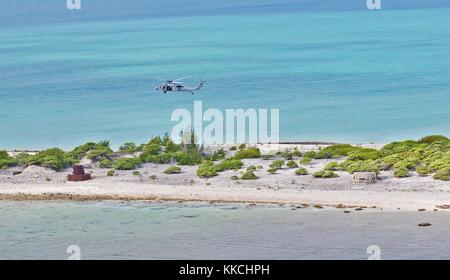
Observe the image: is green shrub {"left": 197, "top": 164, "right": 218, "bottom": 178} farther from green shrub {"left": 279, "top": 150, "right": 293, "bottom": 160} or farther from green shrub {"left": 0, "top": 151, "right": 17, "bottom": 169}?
green shrub {"left": 0, "top": 151, "right": 17, "bottom": 169}

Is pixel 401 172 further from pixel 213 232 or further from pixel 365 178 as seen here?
pixel 213 232

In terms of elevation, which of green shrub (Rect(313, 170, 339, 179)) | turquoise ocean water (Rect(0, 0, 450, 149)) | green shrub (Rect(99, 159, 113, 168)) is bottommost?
green shrub (Rect(313, 170, 339, 179))

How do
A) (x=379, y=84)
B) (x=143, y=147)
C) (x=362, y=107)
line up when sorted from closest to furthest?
(x=143, y=147), (x=362, y=107), (x=379, y=84)

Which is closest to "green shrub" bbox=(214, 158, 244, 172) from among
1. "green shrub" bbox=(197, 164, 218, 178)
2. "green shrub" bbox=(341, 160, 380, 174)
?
"green shrub" bbox=(197, 164, 218, 178)
